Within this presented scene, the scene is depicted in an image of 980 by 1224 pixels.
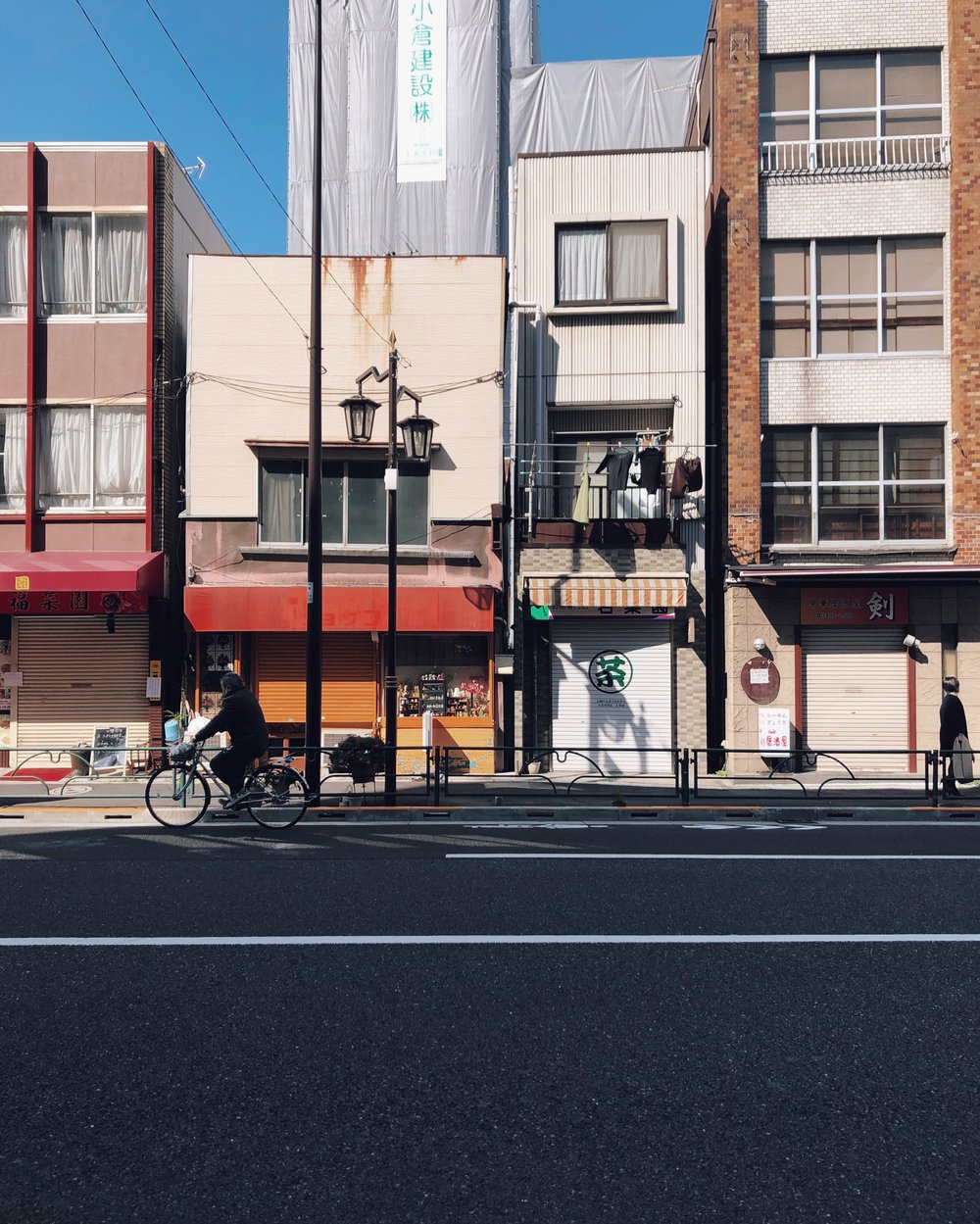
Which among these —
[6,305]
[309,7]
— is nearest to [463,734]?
[6,305]

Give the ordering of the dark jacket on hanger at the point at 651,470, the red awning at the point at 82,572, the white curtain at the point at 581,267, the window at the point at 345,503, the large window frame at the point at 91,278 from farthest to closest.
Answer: the white curtain at the point at 581,267 → the large window frame at the point at 91,278 → the window at the point at 345,503 → the dark jacket on hanger at the point at 651,470 → the red awning at the point at 82,572

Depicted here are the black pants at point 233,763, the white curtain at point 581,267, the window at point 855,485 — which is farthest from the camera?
the white curtain at point 581,267

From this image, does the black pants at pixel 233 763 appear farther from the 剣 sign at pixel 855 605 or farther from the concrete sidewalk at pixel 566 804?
the 剣 sign at pixel 855 605

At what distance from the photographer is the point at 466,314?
1973 centimetres

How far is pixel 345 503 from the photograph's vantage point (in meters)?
19.5

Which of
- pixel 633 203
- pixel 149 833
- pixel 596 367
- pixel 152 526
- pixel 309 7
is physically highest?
pixel 309 7

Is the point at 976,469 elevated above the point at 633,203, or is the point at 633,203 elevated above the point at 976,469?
the point at 633,203

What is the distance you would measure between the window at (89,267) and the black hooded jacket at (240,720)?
11.1 meters

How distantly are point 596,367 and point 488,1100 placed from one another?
56.8ft

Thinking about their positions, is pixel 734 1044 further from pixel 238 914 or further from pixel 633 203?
pixel 633 203

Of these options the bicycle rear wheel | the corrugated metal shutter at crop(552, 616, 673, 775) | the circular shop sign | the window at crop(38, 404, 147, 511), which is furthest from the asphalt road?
the window at crop(38, 404, 147, 511)

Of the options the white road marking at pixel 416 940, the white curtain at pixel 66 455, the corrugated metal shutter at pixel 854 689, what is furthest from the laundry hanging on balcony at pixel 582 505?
the white road marking at pixel 416 940

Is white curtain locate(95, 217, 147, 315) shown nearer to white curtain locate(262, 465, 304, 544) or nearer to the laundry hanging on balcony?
white curtain locate(262, 465, 304, 544)

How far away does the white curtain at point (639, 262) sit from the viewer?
65.6 feet
